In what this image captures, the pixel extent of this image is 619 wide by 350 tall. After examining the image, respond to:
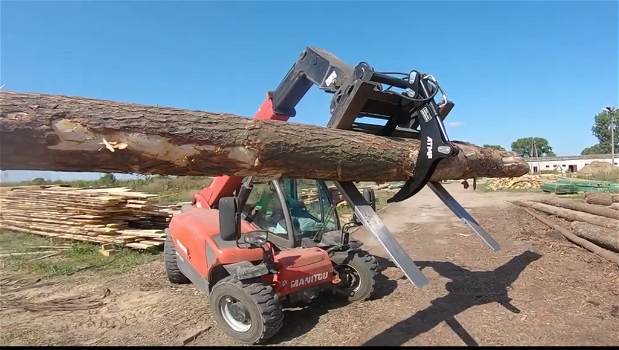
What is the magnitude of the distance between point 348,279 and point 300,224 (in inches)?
38.3

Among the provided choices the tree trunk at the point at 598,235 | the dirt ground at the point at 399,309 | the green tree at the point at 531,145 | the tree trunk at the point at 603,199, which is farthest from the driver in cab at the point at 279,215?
the green tree at the point at 531,145

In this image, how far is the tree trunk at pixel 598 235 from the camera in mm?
7102

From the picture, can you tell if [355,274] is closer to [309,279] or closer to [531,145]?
[309,279]

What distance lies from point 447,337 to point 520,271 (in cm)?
317

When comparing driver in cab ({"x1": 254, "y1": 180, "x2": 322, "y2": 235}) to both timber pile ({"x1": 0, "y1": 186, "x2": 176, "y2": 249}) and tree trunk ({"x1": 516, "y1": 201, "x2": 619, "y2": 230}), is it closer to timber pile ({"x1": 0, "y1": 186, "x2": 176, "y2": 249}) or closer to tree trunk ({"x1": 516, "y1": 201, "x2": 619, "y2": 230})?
timber pile ({"x1": 0, "y1": 186, "x2": 176, "y2": 249})

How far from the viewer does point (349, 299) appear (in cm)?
549

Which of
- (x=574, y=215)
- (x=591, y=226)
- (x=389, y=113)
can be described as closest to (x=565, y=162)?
(x=574, y=215)

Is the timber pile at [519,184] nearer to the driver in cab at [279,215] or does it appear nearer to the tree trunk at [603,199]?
the tree trunk at [603,199]

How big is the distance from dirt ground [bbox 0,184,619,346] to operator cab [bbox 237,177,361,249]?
0.89 meters

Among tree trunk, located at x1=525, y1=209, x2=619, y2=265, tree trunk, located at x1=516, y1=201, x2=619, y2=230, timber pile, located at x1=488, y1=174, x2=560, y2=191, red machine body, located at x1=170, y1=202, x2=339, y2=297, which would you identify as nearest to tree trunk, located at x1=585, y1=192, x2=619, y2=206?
tree trunk, located at x1=516, y1=201, x2=619, y2=230

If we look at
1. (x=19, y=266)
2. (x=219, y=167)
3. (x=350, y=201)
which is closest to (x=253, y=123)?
(x=219, y=167)

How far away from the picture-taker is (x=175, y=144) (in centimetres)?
279

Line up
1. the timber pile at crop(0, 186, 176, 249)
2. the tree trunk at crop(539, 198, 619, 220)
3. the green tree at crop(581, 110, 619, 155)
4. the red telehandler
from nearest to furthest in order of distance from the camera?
the red telehandler → the tree trunk at crop(539, 198, 619, 220) → the timber pile at crop(0, 186, 176, 249) → the green tree at crop(581, 110, 619, 155)

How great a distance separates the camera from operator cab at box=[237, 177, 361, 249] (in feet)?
17.5
